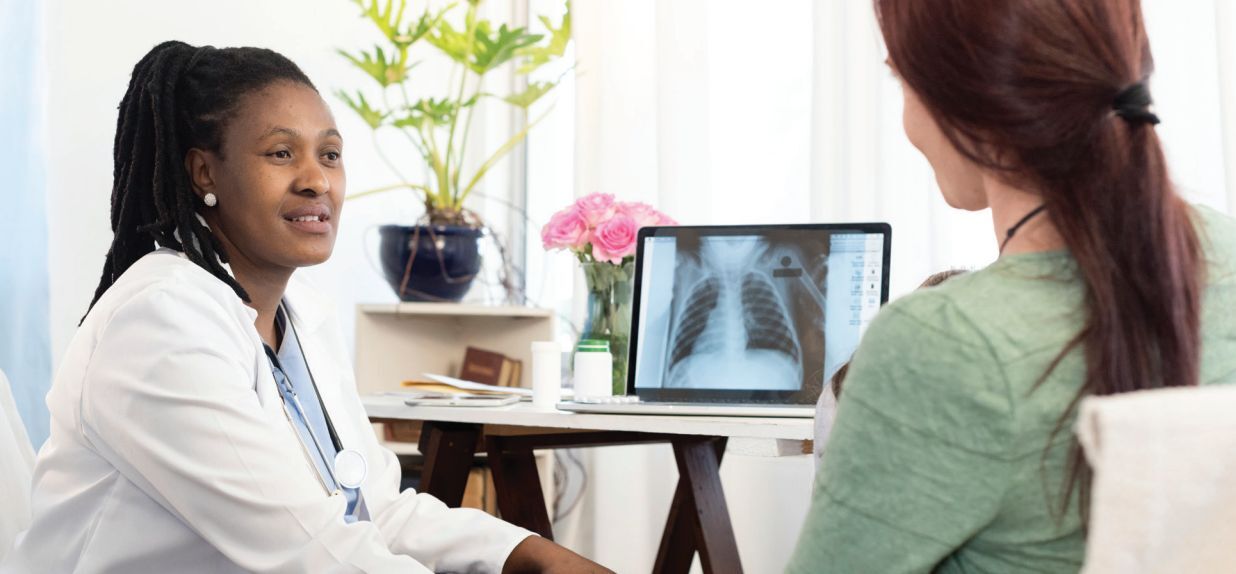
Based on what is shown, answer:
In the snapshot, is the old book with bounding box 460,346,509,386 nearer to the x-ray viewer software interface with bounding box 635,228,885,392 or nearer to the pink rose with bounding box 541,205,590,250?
the pink rose with bounding box 541,205,590,250

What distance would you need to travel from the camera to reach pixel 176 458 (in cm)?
116

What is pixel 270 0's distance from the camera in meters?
2.84

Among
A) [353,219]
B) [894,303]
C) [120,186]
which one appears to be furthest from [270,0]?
[894,303]

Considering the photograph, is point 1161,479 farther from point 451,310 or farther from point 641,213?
point 451,310

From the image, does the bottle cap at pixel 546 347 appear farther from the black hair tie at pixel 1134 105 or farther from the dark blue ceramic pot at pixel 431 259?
the black hair tie at pixel 1134 105

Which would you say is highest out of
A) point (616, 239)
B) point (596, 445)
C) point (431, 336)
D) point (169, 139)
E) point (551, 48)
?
point (551, 48)

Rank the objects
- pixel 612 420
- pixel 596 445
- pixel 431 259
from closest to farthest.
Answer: pixel 612 420 < pixel 596 445 < pixel 431 259

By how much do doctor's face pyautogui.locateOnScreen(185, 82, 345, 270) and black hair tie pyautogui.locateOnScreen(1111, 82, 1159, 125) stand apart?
987mm

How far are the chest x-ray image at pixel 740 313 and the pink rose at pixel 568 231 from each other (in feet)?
0.56

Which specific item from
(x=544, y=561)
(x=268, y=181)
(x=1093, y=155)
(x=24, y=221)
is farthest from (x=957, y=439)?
(x=24, y=221)

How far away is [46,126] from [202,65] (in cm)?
99

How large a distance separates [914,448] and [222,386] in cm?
73

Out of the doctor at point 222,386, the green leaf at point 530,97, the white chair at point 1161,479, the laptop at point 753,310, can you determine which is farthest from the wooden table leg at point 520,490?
the white chair at point 1161,479

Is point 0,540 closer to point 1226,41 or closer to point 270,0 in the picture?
point 270,0
